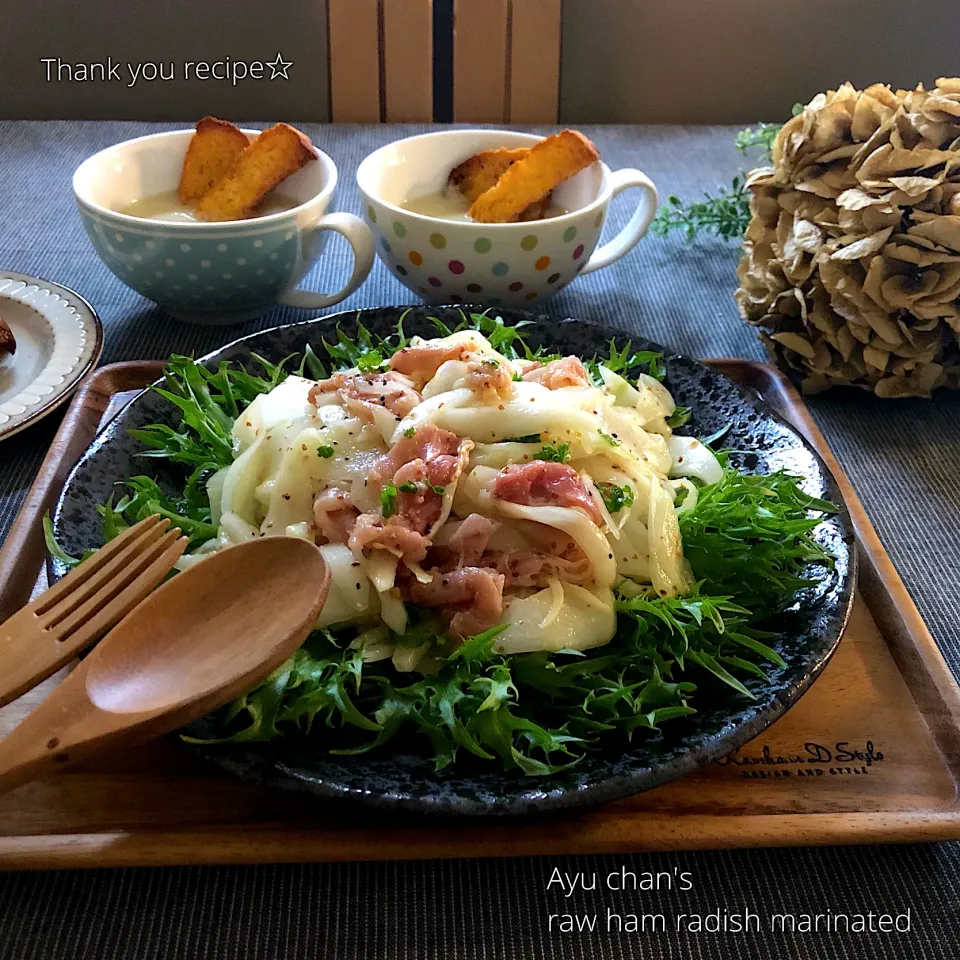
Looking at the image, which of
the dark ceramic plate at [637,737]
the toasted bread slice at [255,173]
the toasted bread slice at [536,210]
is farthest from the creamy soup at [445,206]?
the dark ceramic plate at [637,737]

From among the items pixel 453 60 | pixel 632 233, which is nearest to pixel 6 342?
pixel 632 233

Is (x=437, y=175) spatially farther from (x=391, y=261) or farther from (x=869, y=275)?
(x=869, y=275)

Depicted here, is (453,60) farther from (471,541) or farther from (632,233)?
(471,541)

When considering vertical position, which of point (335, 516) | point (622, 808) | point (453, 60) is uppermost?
point (453, 60)

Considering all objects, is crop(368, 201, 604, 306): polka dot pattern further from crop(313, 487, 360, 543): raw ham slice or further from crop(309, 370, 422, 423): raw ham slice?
crop(313, 487, 360, 543): raw ham slice

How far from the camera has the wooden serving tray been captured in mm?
800

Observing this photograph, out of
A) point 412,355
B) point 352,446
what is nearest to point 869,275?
point 412,355

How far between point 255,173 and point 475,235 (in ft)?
1.57

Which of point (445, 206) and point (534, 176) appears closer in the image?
point (534, 176)

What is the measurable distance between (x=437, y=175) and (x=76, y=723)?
56.7 inches

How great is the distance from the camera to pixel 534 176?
165 centimetres

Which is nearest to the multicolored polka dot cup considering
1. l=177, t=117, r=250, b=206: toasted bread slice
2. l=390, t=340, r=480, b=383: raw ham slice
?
l=177, t=117, r=250, b=206: toasted bread slice

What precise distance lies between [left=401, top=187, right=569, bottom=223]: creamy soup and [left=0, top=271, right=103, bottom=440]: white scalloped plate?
2.22 ft

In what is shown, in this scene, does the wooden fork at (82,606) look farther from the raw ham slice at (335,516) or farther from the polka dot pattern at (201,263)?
the polka dot pattern at (201,263)
